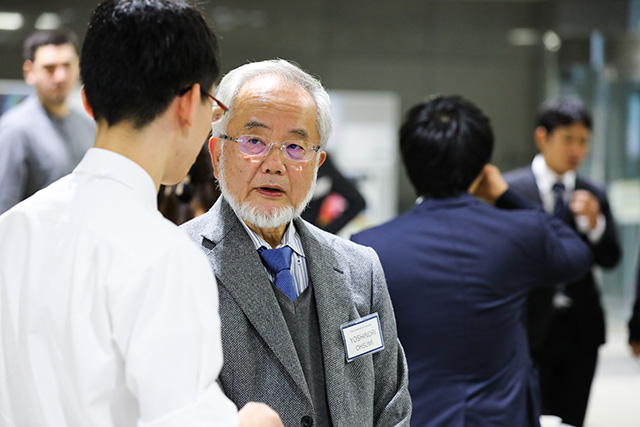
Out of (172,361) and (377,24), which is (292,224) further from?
(377,24)

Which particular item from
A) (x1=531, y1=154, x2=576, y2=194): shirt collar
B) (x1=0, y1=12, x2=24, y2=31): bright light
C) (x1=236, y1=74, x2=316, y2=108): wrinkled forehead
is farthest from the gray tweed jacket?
(x1=0, y1=12, x2=24, y2=31): bright light

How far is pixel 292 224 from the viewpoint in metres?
1.80

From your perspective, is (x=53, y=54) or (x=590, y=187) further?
(x=53, y=54)

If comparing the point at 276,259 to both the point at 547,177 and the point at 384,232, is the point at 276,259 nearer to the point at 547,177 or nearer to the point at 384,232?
the point at 384,232

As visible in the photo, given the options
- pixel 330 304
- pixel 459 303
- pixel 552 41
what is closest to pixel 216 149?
pixel 330 304

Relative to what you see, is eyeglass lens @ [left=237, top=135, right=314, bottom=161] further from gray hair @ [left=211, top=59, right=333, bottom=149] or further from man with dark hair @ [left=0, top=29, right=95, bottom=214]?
man with dark hair @ [left=0, top=29, right=95, bottom=214]

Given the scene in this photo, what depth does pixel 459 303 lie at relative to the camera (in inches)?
92.3

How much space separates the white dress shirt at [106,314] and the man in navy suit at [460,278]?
1.37 m

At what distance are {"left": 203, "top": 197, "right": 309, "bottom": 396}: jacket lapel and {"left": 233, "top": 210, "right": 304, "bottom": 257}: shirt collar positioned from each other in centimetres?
4

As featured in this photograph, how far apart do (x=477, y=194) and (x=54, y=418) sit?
221 cm

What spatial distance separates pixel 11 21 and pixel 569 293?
6.61m

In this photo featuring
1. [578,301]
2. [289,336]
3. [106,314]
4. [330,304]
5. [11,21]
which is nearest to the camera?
[106,314]

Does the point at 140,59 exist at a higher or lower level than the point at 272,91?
higher

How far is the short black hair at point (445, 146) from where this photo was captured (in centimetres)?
246
